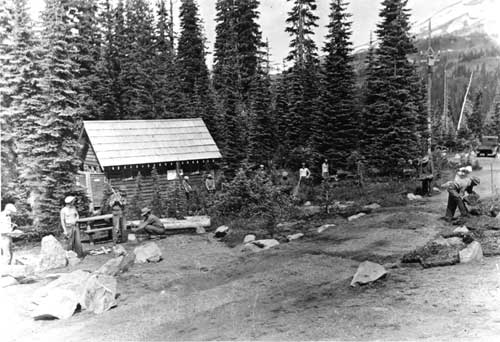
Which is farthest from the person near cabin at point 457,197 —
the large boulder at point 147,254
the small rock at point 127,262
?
the small rock at point 127,262

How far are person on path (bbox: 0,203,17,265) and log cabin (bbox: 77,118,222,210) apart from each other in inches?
196

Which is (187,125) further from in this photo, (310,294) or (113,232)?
(310,294)

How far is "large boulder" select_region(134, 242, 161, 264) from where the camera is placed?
32.1ft

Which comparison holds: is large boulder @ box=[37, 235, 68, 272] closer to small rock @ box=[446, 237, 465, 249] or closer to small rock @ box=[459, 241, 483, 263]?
small rock @ box=[446, 237, 465, 249]

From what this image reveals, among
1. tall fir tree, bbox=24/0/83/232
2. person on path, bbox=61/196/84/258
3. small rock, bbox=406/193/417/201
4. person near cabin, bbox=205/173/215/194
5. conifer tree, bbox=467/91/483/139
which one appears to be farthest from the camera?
conifer tree, bbox=467/91/483/139

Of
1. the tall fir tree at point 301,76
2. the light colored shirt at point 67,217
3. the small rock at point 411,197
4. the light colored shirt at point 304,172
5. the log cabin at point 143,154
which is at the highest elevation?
the tall fir tree at point 301,76

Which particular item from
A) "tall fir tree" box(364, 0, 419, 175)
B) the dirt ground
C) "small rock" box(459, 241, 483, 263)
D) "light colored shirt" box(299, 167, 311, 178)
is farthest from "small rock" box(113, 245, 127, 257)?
"tall fir tree" box(364, 0, 419, 175)

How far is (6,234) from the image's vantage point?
948cm

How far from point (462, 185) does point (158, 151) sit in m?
11.3

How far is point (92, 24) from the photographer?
84.7 feet

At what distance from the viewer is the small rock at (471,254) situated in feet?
21.7

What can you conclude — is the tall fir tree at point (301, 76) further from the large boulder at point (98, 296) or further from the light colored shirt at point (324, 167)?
the large boulder at point (98, 296)

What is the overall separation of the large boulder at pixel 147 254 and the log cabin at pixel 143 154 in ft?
17.7

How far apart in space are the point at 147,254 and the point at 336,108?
10297 millimetres
